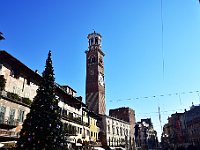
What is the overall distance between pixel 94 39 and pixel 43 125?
60636 mm

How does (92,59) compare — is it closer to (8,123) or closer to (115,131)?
(115,131)

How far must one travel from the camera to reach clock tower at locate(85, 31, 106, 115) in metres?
67.5

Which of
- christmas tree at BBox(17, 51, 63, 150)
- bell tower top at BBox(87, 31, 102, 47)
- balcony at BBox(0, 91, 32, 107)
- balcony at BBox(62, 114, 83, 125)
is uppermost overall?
bell tower top at BBox(87, 31, 102, 47)

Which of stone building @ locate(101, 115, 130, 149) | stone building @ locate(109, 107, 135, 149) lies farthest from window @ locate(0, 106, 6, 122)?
stone building @ locate(109, 107, 135, 149)

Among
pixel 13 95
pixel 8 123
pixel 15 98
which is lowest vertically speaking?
pixel 8 123

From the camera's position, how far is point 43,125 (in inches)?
644

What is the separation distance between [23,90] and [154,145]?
113133 mm

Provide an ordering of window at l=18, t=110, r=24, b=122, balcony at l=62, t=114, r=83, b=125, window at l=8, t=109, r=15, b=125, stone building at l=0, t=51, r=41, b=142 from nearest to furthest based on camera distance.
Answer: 1. stone building at l=0, t=51, r=41, b=142
2. window at l=8, t=109, r=15, b=125
3. window at l=18, t=110, r=24, b=122
4. balcony at l=62, t=114, r=83, b=125

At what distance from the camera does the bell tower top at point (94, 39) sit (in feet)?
244

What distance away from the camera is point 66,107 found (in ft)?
119

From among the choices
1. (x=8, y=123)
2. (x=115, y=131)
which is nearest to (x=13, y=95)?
(x=8, y=123)

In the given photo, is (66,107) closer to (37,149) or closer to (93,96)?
(37,149)

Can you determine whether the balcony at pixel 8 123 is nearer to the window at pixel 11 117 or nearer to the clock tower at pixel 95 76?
the window at pixel 11 117

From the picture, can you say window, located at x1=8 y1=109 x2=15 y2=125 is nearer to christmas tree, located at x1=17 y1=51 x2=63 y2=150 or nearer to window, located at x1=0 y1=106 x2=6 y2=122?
window, located at x1=0 y1=106 x2=6 y2=122
